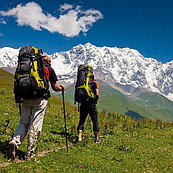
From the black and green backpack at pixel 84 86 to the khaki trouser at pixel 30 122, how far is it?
2545 millimetres

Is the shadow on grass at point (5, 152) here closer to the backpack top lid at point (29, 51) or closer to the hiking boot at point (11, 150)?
the hiking boot at point (11, 150)

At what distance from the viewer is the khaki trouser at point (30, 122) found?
20.9ft

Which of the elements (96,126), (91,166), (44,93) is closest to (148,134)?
(96,126)

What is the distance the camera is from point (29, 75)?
19.7 ft

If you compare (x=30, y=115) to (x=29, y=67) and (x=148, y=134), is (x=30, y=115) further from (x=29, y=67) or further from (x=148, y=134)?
(x=148, y=134)

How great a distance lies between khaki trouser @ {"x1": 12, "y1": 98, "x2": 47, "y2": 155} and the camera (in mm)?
6363

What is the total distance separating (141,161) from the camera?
26.8 ft

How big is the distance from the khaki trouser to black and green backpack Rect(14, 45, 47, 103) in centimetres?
37

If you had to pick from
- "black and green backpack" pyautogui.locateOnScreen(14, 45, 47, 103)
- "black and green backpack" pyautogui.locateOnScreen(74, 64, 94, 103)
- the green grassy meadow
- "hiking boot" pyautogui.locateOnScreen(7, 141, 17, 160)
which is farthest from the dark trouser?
"hiking boot" pyautogui.locateOnScreen(7, 141, 17, 160)

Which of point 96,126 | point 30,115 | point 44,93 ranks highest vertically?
point 44,93

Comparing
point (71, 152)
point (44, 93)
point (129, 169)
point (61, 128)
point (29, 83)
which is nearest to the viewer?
point (29, 83)

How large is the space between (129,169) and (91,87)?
13.6 ft

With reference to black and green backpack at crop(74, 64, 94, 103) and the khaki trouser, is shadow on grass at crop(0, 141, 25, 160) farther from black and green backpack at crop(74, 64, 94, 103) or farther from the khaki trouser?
black and green backpack at crop(74, 64, 94, 103)

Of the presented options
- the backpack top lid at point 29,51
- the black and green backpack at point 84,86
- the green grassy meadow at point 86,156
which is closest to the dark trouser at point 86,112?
the black and green backpack at point 84,86
